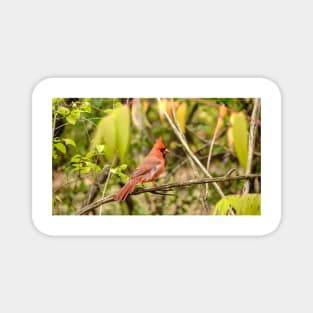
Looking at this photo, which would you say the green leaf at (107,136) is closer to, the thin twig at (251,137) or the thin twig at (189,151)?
the thin twig at (189,151)

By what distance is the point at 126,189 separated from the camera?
348 centimetres

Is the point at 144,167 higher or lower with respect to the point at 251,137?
lower

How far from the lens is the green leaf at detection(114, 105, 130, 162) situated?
11.3 feet

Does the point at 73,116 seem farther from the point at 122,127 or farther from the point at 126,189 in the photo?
the point at 126,189

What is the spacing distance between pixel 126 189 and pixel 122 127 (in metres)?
0.21

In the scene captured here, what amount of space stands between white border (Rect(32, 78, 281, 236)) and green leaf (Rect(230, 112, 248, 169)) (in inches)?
2.5

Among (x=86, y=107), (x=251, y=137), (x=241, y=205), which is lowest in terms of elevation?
(x=241, y=205)

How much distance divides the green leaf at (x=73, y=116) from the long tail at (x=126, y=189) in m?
0.28

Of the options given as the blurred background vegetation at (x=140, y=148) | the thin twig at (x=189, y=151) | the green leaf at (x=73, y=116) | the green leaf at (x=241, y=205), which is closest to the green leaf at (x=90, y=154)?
the blurred background vegetation at (x=140, y=148)
